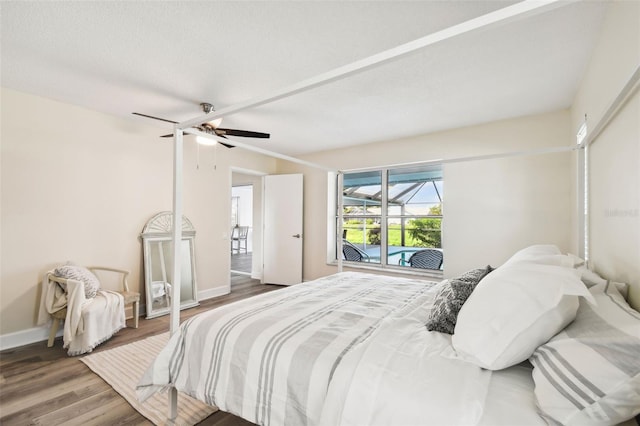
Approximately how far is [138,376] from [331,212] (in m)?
3.55

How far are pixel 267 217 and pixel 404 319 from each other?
436 centimetres

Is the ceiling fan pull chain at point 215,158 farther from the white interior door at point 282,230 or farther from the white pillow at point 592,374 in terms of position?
the white pillow at point 592,374

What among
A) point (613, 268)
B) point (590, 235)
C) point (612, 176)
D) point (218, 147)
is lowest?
point (613, 268)

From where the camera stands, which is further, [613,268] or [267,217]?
[267,217]

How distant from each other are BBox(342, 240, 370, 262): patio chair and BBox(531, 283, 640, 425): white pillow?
154 inches

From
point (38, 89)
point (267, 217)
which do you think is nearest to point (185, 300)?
point (267, 217)

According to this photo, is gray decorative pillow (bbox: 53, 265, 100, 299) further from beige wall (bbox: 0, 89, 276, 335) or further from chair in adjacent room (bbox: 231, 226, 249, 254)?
chair in adjacent room (bbox: 231, 226, 249, 254)

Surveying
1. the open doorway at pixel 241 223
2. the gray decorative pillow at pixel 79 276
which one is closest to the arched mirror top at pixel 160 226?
the gray decorative pillow at pixel 79 276

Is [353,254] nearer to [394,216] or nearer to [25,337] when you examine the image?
[394,216]

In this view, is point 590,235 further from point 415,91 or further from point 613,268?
point 415,91

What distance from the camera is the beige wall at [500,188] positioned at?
3234mm

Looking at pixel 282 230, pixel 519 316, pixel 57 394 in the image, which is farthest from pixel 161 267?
pixel 519 316

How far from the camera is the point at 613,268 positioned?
5.16 feet

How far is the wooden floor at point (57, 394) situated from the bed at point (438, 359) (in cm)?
54
